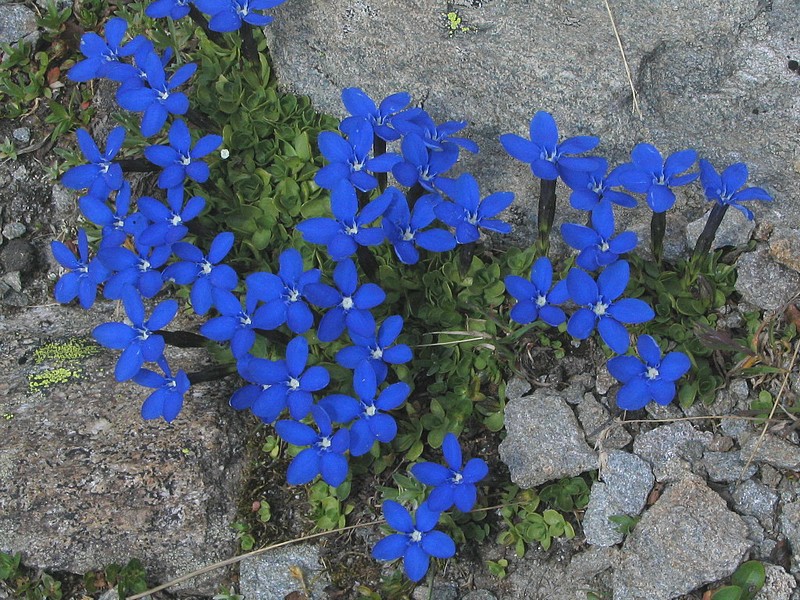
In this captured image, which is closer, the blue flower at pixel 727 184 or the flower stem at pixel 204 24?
the blue flower at pixel 727 184

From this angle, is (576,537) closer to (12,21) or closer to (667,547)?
(667,547)

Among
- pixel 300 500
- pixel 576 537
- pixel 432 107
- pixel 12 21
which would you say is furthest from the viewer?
pixel 12 21

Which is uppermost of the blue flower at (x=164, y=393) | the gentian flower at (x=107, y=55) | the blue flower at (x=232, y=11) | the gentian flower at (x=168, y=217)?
the blue flower at (x=232, y=11)

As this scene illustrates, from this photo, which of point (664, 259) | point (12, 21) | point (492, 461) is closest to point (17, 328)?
point (12, 21)

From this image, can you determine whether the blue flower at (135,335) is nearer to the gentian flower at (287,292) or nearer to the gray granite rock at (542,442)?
the gentian flower at (287,292)

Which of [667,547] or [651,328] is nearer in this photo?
[667,547]

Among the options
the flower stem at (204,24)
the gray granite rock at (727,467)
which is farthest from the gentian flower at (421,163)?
the gray granite rock at (727,467)

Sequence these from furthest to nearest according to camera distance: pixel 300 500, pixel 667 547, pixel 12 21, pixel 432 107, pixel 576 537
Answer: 1. pixel 12 21
2. pixel 432 107
3. pixel 300 500
4. pixel 576 537
5. pixel 667 547

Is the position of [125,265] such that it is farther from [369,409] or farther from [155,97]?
[369,409]
